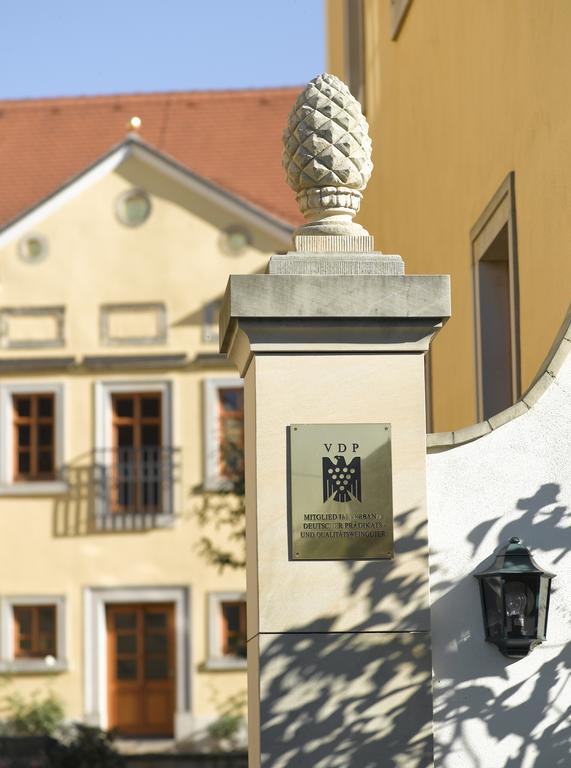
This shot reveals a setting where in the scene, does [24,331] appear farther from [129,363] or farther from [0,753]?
[0,753]

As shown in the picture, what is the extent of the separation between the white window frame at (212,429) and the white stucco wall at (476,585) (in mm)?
19906

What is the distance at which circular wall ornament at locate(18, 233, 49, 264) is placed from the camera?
1029 inches

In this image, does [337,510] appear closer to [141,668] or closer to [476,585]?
[476,585]

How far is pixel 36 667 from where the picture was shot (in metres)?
24.9

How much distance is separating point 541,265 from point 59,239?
19.4 m

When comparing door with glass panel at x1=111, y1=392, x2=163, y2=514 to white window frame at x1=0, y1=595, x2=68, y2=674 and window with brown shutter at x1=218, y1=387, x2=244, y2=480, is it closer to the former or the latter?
window with brown shutter at x1=218, y1=387, x2=244, y2=480

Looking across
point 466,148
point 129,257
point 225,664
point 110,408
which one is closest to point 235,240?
point 129,257

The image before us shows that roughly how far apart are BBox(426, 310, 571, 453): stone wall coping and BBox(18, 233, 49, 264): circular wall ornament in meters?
21.1

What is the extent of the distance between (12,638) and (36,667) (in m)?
0.65

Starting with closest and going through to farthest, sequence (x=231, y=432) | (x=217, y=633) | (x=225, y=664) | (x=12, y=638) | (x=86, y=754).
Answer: (x=86, y=754), (x=231, y=432), (x=225, y=664), (x=217, y=633), (x=12, y=638)

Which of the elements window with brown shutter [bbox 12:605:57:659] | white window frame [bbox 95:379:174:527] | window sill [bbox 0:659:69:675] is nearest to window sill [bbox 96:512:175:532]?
white window frame [bbox 95:379:174:527]

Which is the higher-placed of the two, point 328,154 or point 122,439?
point 122,439

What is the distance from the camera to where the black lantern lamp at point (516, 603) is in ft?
17.6

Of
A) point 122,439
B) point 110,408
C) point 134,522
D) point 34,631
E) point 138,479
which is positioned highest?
point 110,408
